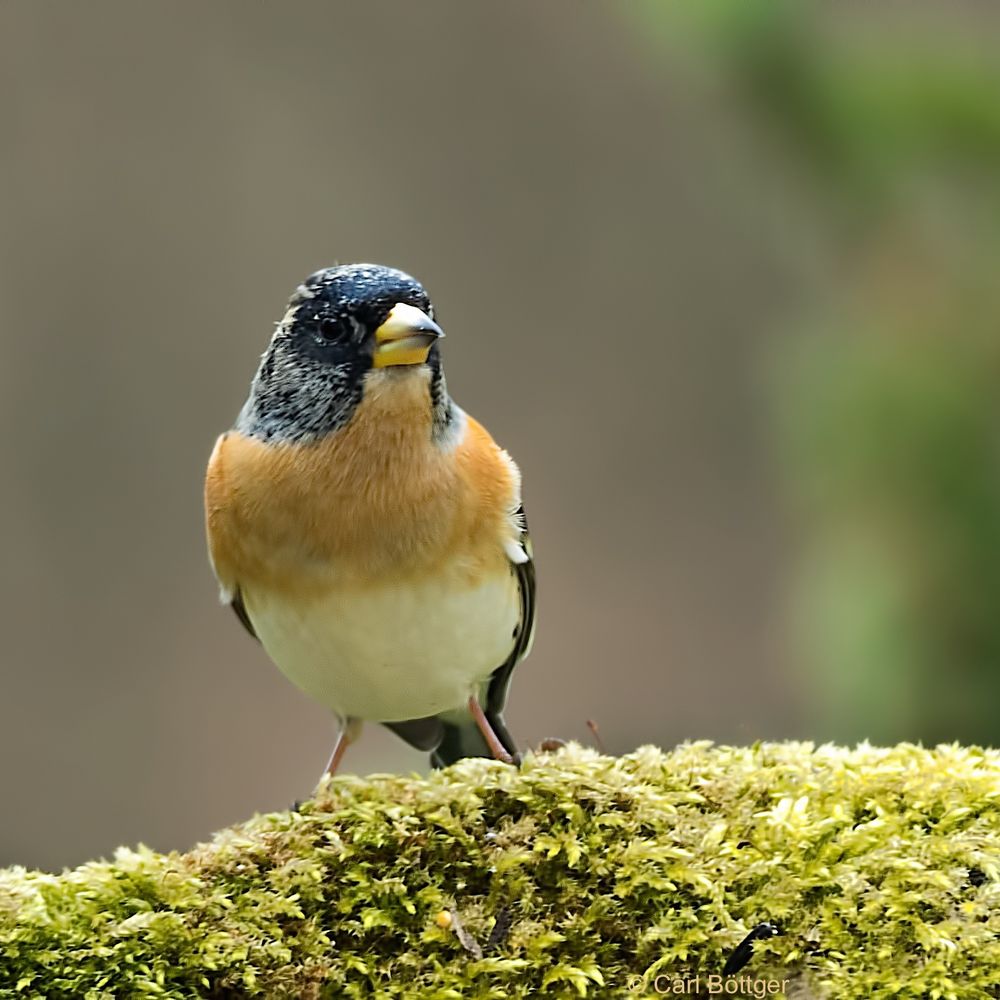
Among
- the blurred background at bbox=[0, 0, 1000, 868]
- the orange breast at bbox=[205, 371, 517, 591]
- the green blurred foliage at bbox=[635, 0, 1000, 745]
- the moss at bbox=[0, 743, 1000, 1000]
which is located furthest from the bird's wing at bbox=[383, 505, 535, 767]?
the blurred background at bbox=[0, 0, 1000, 868]

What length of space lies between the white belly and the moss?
0.59 meters

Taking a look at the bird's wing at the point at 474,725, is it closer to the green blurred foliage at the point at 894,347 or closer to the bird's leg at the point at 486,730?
the bird's leg at the point at 486,730

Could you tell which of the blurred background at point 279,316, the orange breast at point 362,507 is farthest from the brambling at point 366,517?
the blurred background at point 279,316

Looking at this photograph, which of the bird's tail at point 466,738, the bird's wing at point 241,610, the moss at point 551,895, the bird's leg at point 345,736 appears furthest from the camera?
the bird's tail at point 466,738

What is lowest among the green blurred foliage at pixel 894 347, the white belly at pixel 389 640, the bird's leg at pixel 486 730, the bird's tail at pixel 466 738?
the white belly at pixel 389 640

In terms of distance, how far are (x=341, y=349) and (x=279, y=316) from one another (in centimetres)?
789

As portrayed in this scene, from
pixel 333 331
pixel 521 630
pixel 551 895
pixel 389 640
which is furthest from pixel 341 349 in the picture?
pixel 551 895

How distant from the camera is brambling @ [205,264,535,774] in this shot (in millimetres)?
3170

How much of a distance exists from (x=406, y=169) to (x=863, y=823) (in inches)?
392

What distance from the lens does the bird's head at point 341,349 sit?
3.14m

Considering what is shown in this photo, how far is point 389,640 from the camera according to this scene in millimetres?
3182

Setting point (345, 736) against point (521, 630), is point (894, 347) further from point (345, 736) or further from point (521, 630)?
point (345, 736)

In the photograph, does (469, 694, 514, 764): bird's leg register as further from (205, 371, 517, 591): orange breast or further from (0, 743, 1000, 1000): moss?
(0, 743, 1000, 1000): moss

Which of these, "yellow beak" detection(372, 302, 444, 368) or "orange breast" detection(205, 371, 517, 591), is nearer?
"yellow beak" detection(372, 302, 444, 368)
